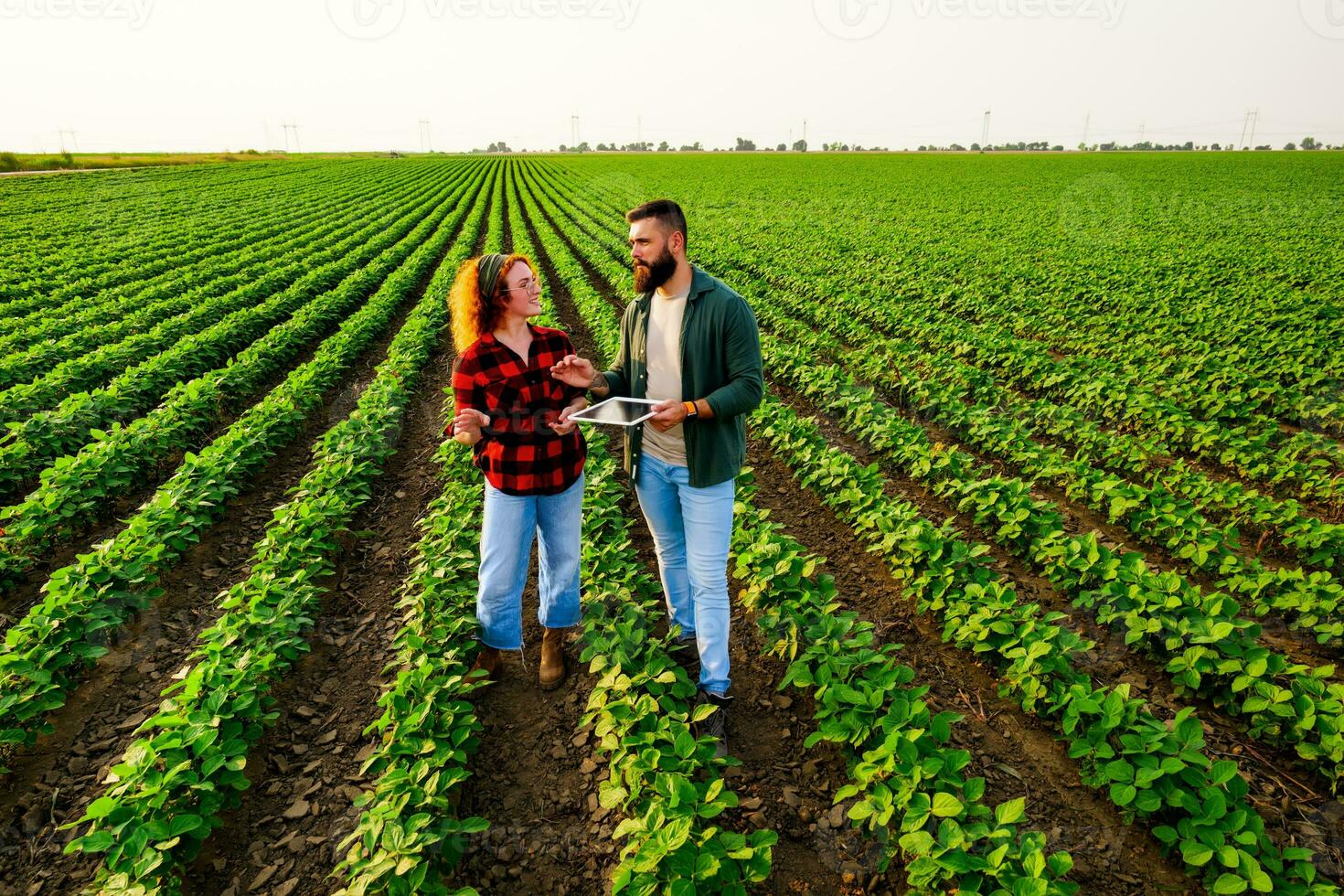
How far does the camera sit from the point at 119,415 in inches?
282

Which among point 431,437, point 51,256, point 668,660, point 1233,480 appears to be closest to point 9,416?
point 431,437

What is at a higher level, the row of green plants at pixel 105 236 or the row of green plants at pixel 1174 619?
the row of green plants at pixel 105 236

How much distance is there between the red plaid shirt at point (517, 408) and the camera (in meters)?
2.89

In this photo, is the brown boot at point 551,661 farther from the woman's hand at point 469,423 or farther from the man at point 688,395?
the woman's hand at point 469,423

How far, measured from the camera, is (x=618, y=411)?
274 centimetres

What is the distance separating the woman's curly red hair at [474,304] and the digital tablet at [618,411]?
0.59 m

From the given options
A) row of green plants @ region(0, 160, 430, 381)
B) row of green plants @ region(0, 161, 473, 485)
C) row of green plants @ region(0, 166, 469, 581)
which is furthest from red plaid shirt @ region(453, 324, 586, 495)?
row of green plants @ region(0, 160, 430, 381)

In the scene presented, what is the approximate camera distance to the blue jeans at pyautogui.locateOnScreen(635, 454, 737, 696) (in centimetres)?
290

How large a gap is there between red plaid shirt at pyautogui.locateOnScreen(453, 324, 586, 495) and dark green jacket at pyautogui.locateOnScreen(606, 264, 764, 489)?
19.3 inches

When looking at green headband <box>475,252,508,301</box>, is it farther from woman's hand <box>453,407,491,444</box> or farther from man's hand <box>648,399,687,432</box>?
man's hand <box>648,399,687,432</box>

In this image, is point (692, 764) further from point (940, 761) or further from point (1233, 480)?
point (1233, 480)

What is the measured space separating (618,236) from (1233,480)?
1690 centimetres

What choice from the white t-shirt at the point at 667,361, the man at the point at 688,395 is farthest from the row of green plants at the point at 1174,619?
the white t-shirt at the point at 667,361

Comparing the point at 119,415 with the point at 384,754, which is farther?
the point at 119,415
